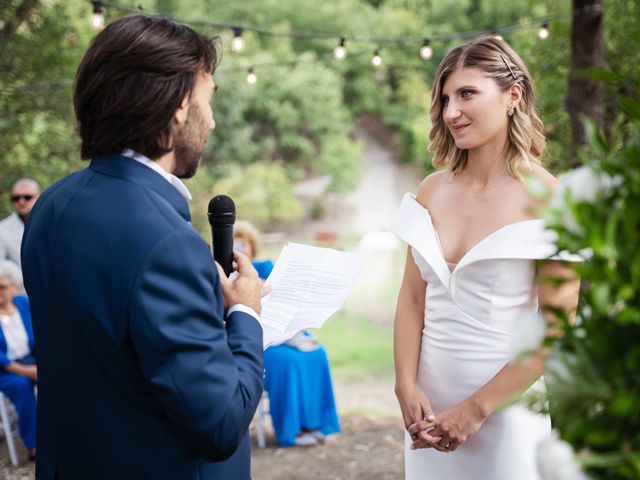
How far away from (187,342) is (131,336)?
11 centimetres

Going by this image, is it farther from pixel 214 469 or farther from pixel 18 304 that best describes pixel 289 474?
pixel 214 469

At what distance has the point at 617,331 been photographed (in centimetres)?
78

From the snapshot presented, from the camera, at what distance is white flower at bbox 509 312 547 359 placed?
0.81 meters

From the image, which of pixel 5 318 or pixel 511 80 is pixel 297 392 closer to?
pixel 5 318

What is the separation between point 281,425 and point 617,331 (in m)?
4.95

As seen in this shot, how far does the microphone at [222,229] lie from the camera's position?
1617 mm

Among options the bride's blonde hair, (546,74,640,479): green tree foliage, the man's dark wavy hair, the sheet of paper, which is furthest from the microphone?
(546,74,640,479): green tree foliage

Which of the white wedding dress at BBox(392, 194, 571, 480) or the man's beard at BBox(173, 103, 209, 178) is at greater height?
the man's beard at BBox(173, 103, 209, 178)

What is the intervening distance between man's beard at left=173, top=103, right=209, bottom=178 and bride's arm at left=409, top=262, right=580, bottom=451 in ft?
3.25

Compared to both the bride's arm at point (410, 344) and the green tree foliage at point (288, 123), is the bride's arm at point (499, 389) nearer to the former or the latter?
the bride's arm at point (410, 344)

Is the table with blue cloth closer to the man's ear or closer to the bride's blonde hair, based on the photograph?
the bride's blonde hair

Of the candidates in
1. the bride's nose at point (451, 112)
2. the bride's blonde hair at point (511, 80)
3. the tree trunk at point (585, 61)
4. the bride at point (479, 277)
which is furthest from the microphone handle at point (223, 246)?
the tree trunk at point (585, 61)

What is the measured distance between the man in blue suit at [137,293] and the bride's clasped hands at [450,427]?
78 centimetres

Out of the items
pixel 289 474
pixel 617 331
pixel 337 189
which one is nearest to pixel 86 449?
pixel 617 331
